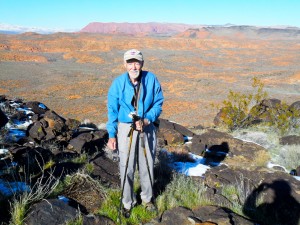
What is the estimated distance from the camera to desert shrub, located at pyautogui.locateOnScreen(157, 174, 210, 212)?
11.8 ft

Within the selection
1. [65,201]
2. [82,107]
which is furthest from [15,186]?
[82,107]

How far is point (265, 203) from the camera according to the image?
3812mm

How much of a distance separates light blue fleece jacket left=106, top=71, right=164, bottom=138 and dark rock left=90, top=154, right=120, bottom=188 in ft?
3.45

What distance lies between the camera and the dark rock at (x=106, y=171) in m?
4.18

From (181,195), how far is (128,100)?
4.79 feet

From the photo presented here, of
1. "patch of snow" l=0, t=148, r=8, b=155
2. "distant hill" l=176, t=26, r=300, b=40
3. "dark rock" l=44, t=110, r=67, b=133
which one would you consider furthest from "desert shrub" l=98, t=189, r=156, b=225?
"distant hill" l=176, t=26, r=300, b=40

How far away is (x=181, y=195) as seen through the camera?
12.6 ft

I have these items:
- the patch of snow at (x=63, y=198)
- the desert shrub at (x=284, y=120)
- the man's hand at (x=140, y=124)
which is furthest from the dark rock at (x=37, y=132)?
the desert shrub at (x=284, y=120)

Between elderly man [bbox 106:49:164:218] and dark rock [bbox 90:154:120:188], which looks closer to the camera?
elderly man [bbox 106:49:164:218]

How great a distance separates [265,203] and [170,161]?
2.14 meters

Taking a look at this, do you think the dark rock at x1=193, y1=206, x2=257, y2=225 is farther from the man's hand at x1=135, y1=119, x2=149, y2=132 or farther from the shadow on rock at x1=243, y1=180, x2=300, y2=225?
the man's hand at x1=135, y1=119, x2=149, y2=132

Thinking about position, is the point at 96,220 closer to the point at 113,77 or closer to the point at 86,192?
the point at 86,192

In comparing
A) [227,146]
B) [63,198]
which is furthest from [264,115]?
[63,198]

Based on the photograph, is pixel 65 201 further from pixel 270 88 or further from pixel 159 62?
pixel 159 62
